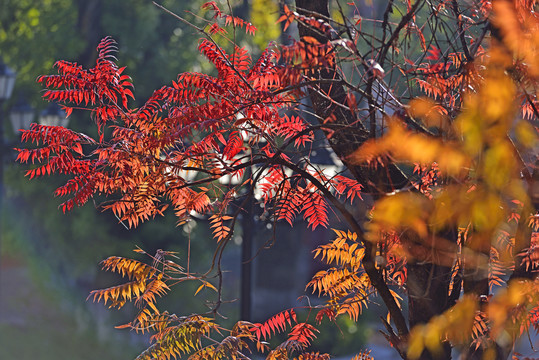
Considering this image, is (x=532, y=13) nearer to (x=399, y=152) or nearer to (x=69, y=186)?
(x=399, y=152)

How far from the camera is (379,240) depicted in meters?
3.56

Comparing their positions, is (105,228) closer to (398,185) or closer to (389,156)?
(398,185)

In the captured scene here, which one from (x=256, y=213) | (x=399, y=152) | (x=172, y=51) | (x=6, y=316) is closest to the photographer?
(x=399, y=152)

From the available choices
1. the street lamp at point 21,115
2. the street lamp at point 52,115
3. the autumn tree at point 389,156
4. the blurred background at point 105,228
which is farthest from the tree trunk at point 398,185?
the blurred background at point 105,228

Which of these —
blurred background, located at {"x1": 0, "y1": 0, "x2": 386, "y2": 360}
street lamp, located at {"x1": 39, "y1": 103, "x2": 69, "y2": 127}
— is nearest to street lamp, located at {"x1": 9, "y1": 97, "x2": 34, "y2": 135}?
street lamp, located at {"x1": 39, "y1": 103, "x2": 69, "y2": 127}

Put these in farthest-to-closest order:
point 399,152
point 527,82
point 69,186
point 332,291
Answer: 1. point 332,291
2. point 69,186
3. point 527,82
4. point 399,152

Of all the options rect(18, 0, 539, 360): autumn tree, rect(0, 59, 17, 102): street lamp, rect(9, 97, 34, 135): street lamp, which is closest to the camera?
rect(18, 0, 539, 360): autumn tree

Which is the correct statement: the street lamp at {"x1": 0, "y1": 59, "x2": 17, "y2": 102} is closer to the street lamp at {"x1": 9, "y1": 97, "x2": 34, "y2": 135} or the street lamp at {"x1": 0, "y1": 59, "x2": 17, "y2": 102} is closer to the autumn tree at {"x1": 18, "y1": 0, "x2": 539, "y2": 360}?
the street lamp at {"x1": 9, "y1": 97, "x2": 34, "y2": 135}

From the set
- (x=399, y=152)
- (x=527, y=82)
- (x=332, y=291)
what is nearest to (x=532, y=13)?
(x=527, y=82)

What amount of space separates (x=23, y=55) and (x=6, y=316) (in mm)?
7447

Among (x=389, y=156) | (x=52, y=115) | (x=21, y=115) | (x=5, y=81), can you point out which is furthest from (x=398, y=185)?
(x=5, y=81)

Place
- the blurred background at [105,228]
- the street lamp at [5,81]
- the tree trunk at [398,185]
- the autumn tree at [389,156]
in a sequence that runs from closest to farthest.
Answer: the autumn tree at [389,156] < the tree trunk at [398,185] < the street lamp at [5,81] < the blurred background at [105,228]

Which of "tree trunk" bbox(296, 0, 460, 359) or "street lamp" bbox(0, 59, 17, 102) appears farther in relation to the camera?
"street lamp" bbox(0, 59, 17, 102)

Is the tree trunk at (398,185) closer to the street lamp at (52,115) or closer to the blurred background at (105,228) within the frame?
the street lamp at (52,115)
